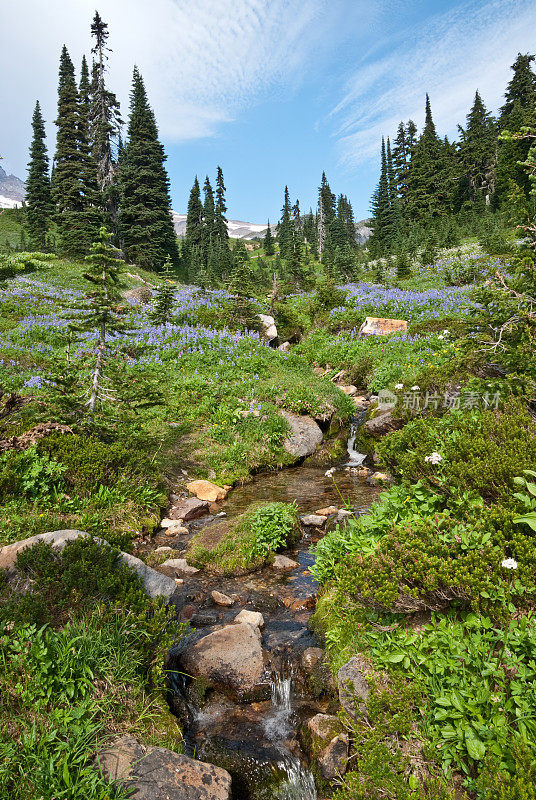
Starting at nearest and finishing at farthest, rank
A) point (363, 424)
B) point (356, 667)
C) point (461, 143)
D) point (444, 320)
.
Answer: point (356, 667), point (363, 424), point (444, 320), point (461, 143)

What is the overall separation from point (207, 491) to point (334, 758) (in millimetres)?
6559

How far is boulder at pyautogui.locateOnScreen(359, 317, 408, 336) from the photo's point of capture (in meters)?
20.3

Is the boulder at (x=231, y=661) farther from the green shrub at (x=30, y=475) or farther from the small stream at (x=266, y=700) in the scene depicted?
the green shrub at (x=30, y=475)

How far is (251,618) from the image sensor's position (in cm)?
541

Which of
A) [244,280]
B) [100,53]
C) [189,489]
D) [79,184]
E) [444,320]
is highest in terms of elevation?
[100,53]

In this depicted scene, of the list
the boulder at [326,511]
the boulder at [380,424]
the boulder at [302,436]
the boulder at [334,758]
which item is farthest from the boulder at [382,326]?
the boulder at [334,758]

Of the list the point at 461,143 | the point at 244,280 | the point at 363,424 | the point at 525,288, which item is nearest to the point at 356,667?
the point at 525,288

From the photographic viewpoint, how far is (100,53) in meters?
38.7

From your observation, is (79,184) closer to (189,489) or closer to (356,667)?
(189,489)

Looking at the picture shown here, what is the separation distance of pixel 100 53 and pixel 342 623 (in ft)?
174

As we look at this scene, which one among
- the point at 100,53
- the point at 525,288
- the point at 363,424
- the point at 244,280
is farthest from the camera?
the point at 100,53

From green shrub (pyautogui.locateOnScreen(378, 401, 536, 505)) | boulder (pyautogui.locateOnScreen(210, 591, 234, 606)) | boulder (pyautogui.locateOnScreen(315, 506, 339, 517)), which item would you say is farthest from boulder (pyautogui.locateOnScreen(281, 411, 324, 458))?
boulder (pyautogui.locateOnScreen(210, 591, 234, 606))

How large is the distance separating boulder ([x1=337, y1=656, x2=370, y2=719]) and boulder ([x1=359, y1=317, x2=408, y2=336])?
17.9 meters

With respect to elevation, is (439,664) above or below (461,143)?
below
